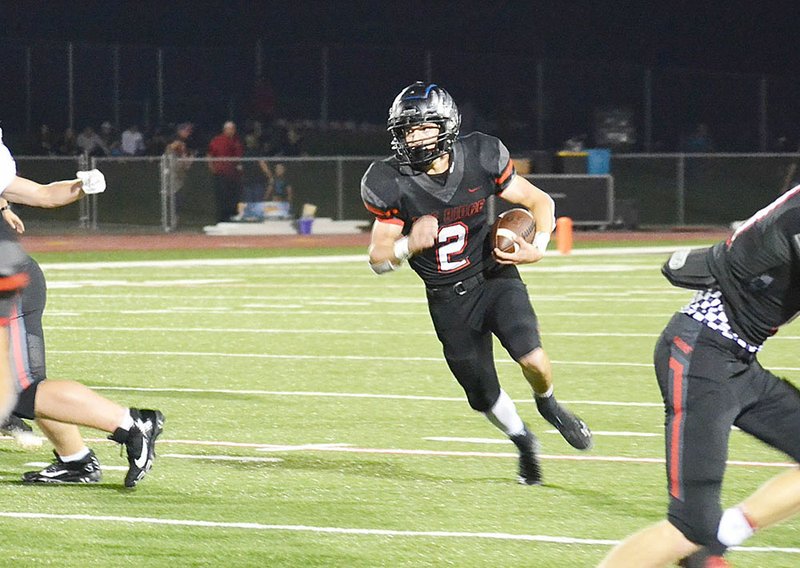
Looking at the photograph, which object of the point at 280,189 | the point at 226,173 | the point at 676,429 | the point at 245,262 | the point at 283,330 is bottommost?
the point at 245,262

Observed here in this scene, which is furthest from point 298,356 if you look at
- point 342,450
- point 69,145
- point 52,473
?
point 69,145

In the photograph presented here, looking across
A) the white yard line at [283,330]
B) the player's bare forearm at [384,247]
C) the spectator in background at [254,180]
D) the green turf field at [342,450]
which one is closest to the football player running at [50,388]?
the green turf field at [342,450]

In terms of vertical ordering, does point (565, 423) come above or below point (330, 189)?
above

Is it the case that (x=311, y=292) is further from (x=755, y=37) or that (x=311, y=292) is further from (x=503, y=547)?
(x=755, y=37)

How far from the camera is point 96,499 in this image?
6.20 metres

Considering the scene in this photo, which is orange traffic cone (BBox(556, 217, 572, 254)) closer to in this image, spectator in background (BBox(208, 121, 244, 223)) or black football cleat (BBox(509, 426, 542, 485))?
spectator in background (BBox(208, 121, 244, 223))

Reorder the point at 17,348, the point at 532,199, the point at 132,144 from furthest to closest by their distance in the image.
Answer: the point at 132,144, the point at 532,199, the point at 17,348

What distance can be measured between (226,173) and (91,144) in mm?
5655

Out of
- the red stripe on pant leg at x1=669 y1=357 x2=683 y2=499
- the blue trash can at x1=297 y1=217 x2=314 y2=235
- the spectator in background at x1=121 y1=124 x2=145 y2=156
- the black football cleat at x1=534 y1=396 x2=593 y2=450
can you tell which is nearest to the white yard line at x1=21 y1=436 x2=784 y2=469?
the black football cleat at x1=534 y1=396 x2=593 y2=450

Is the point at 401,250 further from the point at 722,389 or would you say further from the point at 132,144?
the point at 132,144

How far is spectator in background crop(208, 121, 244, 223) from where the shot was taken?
23375 mm

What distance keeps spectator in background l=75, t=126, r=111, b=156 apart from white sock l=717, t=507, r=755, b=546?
24.2m

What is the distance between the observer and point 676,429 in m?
4.32

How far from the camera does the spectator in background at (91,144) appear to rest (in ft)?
91.5
